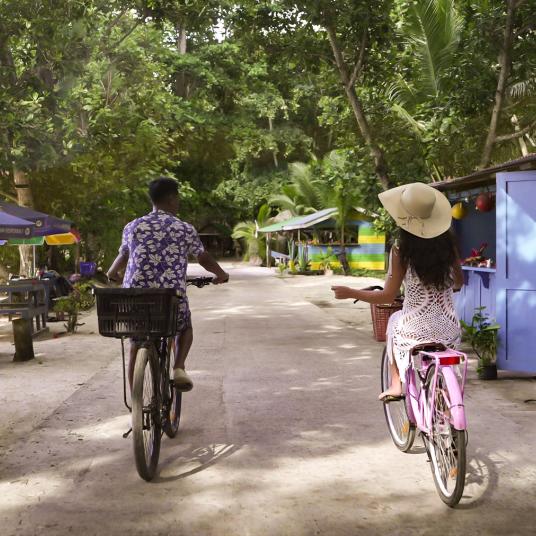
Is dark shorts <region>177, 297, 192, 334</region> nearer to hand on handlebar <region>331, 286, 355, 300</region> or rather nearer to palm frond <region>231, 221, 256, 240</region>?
hand on handlebar <region>331, 286, 355, 300</region>

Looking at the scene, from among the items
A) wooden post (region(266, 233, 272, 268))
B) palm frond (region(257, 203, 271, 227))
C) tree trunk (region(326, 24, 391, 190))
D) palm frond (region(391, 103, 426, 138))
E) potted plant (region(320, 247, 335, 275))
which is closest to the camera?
tree trunk (region(326, 24, 391, 190))

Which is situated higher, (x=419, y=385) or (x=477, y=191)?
(x=477, y=191)

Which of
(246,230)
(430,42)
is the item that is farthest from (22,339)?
(246,230)

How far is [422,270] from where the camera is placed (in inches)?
183

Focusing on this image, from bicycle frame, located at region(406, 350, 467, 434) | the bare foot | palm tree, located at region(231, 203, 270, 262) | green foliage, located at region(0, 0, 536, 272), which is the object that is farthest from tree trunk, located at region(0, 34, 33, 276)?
palm tree, located at region(231, 203, 270, 262)

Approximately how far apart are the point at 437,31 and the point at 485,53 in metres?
3.76

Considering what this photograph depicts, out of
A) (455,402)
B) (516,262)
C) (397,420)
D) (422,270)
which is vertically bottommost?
(397,420)

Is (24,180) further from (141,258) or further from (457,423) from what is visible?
(457,423)

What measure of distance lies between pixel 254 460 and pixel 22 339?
5647 mm

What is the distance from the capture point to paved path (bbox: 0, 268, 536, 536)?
4070mm

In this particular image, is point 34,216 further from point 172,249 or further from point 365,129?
point 172,249

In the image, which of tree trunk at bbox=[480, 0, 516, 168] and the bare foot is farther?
tree trunk at bbox=[480, 0, 516, 168]

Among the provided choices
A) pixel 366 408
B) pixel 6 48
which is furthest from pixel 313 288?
Answer: pixel 366 408

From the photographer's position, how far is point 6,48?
16.0 m
